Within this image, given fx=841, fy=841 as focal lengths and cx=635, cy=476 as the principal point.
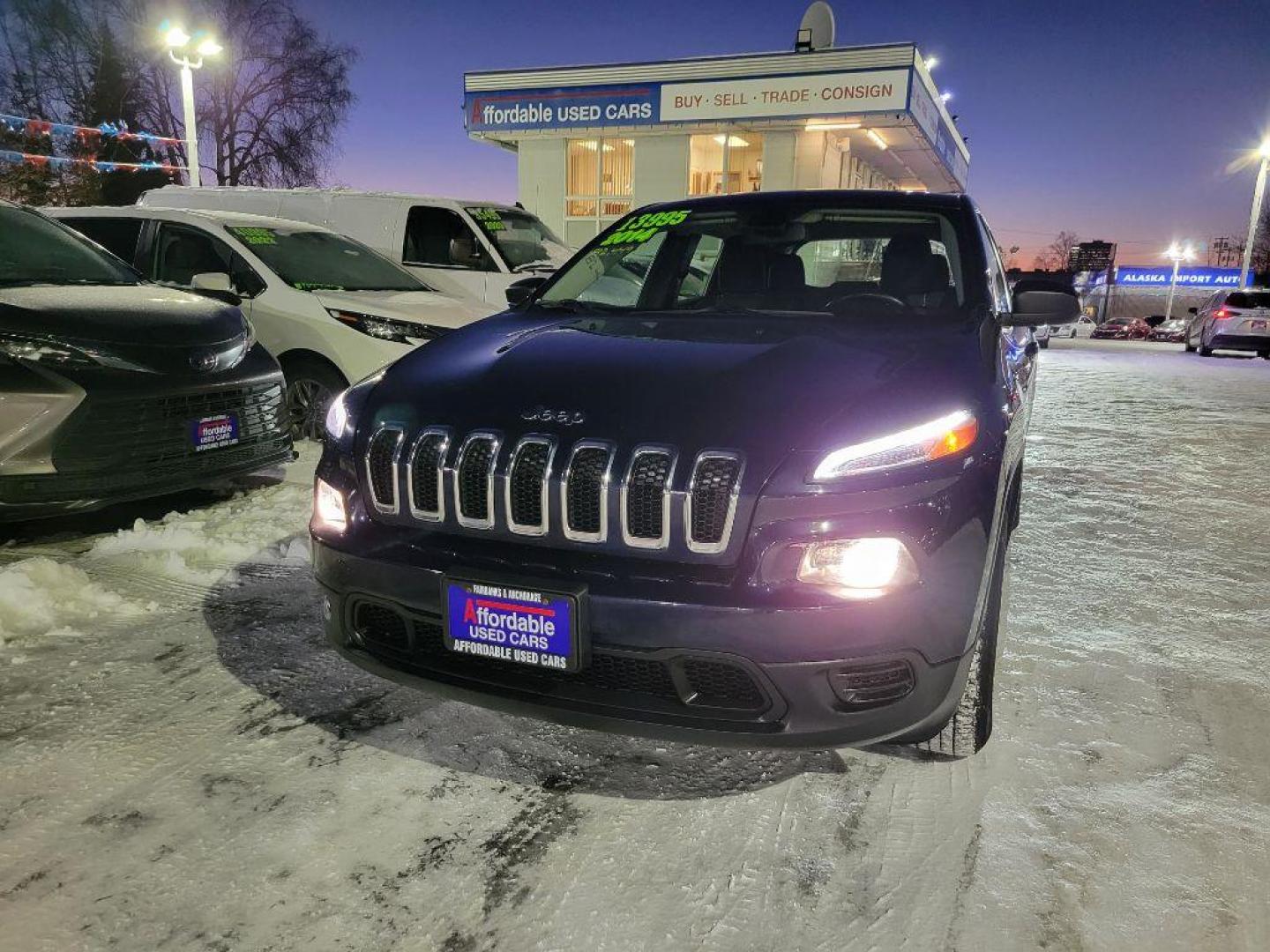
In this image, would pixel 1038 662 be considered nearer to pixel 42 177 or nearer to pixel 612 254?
pixel 612 254

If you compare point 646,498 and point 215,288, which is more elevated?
point 215,288

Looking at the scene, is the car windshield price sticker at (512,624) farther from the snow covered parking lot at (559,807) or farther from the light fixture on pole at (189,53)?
the light fixture on pole at (189,53)

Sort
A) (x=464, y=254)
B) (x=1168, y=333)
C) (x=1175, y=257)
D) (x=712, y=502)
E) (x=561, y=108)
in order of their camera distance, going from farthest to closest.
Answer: (x=1175, y=257)
(x=1168, y=333)
(x=561, y=108)
(x=464, y=254)
(x=712, y=502)

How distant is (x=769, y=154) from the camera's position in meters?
19.5

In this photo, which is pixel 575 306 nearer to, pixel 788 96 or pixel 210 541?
pixel 210 541

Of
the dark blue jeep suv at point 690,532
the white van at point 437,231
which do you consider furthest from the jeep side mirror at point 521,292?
the white van at point 437,231

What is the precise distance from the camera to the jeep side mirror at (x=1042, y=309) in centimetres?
283

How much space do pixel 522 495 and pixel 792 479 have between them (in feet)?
2.08

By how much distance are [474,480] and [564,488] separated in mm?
256

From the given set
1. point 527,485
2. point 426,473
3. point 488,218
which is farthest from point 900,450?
point 488,218

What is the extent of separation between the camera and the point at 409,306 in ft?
19.6

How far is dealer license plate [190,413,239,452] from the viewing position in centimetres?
402

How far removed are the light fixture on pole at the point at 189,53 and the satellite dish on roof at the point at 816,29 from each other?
544 inches

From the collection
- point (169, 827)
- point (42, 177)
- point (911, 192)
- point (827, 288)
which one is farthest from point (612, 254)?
point (42, 177)
